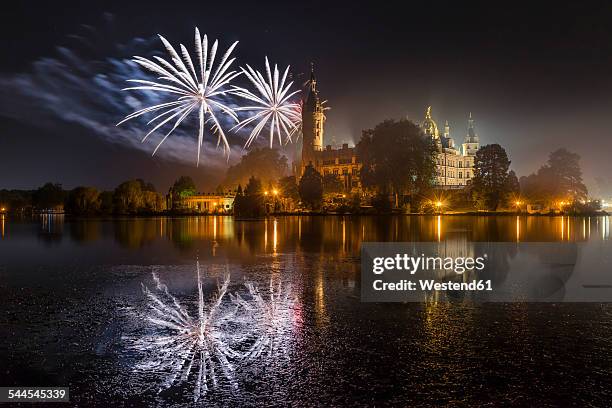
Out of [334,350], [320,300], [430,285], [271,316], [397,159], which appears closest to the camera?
[334,350]

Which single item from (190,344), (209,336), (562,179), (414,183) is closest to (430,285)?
(209,336)

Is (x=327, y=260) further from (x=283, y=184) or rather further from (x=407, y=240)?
(x=283, y=184)

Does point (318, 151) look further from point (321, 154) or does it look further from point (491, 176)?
point (491, 176)

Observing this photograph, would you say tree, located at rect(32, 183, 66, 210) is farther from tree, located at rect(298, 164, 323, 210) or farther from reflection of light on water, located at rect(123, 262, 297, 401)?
reflection of light on water, located at rect(123, 262, 297, 401)

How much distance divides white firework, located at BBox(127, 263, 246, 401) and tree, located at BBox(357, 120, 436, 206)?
83.9 m

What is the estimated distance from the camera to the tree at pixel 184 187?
162 m

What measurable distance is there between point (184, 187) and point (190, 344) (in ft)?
526


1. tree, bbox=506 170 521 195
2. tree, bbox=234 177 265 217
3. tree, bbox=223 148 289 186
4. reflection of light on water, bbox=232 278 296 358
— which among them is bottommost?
reflection of light on water, bbox=232 278 296 358

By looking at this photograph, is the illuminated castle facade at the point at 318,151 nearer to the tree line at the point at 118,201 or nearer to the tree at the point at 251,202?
the tree line at the point at 118,201

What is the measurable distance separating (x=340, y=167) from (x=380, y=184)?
7394 centimetres

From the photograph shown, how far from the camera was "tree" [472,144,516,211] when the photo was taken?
10375 centimetres

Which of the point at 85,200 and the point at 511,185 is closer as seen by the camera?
the point at 511,185

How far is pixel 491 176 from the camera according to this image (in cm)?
10662

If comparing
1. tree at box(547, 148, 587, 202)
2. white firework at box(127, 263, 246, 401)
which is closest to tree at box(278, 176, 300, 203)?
tree at box(547, 148, 587, 202)
